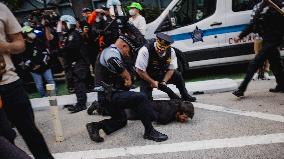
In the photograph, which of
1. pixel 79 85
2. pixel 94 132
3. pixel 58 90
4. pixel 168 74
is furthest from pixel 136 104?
pixel 58 90

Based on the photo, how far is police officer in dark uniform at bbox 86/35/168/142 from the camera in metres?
4.73

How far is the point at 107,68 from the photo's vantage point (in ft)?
15.8

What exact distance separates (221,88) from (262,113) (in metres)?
1.62

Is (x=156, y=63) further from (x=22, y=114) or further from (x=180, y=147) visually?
(x=22, y=114)

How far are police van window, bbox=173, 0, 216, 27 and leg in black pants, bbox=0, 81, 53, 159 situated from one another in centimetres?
512

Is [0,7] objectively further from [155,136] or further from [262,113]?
[262,113]

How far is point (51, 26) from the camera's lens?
31.1 feet

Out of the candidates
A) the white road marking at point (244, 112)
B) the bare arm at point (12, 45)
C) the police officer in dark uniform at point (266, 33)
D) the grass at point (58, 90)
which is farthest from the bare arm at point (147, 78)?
the grass at point (58, 90)

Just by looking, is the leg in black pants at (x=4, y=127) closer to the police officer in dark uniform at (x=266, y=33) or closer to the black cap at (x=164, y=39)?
the black cap at (x=164, y=39)

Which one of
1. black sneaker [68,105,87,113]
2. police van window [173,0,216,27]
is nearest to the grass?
black sneaker [68,105,87,113]

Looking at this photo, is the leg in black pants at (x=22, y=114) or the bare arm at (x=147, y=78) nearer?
the leg in black pants at (x=22, y=114)

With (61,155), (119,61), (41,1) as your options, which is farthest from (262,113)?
(41,1)

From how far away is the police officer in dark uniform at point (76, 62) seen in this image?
6871mm

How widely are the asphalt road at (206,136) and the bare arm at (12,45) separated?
186 cm
